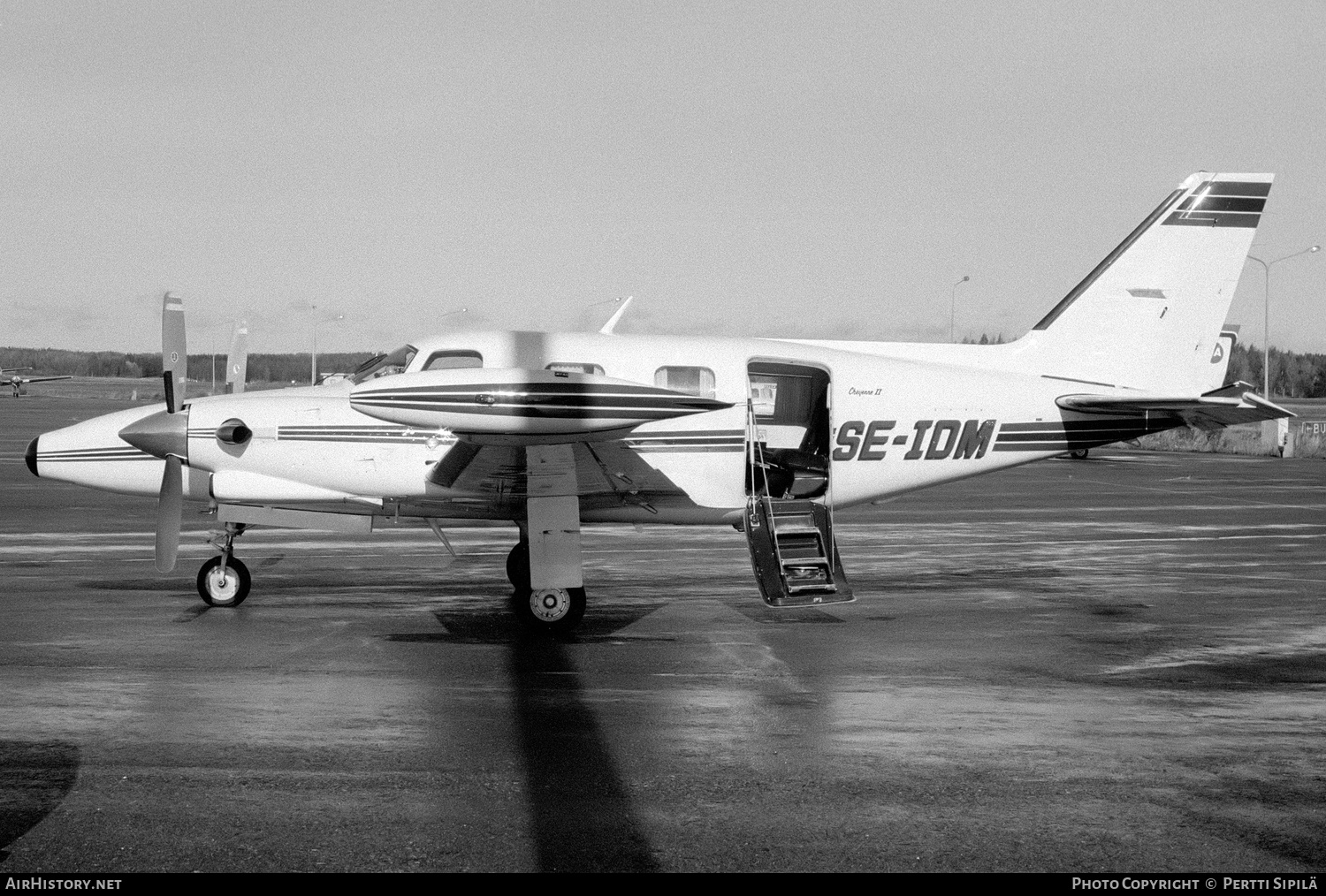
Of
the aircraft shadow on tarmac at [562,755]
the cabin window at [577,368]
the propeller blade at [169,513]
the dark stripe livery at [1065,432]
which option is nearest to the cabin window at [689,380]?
the cabin window at [577,368]

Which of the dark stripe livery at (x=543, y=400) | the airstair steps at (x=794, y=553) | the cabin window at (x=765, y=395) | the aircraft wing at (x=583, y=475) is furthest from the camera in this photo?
the cabin window at (x=765, y=395)

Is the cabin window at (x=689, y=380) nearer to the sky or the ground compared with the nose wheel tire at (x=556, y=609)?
nearer to the sky

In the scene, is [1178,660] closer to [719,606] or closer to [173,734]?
[719,606]

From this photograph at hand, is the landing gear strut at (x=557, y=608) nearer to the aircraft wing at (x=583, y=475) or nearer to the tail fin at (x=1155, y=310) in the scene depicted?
the aircraft wing at (x=583, y=475)

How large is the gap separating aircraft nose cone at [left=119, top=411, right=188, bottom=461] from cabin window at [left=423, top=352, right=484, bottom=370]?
7.82 ft

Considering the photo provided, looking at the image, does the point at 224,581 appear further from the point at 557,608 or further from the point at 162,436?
the point at 557,608

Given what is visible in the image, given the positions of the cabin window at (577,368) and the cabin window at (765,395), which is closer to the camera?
the cabin window at (577,368)

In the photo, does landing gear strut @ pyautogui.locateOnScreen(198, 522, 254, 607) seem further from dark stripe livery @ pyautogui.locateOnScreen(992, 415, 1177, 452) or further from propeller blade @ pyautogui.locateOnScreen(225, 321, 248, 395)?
dark stripe livery @ pyautogui.locateOnScreen(992, 415, 1177, 452)

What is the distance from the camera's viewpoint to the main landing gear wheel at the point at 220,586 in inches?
464

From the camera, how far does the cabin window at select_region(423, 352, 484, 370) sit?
11.4 m

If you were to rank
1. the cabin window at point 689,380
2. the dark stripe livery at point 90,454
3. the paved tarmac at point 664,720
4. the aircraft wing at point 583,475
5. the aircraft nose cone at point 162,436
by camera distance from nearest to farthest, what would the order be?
the paved tarmac at point 664,720, the aircraft wing at point 583,475, the aircraft nose cone at point 162,436, the dark stripe livery at point 90,454, the cabin window at point 689,380

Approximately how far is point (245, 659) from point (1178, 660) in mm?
7623

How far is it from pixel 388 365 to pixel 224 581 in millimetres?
2743

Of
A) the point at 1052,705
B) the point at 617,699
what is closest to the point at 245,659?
the point at 617,699
